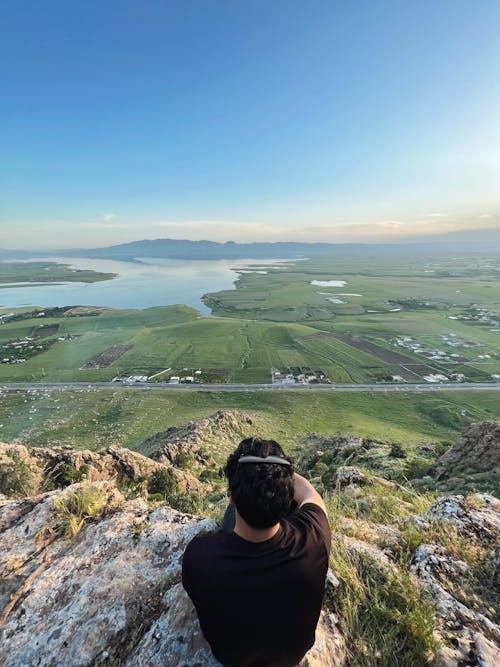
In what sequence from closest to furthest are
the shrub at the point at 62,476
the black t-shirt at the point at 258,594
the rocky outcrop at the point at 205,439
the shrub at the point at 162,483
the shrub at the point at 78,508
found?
the black t-shirt at the point at 258,594
the shrub at the point at 78,508
the shrub at the point at 62,476
the shrub at the point at 162,483
the rocky outcrop at the point at 205,439

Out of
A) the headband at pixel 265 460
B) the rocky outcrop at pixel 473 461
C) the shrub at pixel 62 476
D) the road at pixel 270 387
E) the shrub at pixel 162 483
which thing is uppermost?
the headband at pixel 265 460

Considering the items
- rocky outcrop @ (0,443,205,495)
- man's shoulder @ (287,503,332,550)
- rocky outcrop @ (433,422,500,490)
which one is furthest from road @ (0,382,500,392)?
man's shoulder @ (287,503,332,550)

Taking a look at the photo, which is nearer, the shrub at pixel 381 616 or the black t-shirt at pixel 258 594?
the black t-shirt at pixel 258 594

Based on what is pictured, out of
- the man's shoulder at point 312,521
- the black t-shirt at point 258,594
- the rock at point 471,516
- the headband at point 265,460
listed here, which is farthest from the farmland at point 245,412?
the headband at point 265,460

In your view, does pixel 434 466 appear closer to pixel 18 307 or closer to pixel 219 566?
pixel 219 566

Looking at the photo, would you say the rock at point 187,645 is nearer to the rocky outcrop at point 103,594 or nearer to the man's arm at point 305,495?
the rocky outcrop at point 103,594

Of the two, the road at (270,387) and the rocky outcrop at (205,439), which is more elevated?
the rocky outcrop at (205,439)
